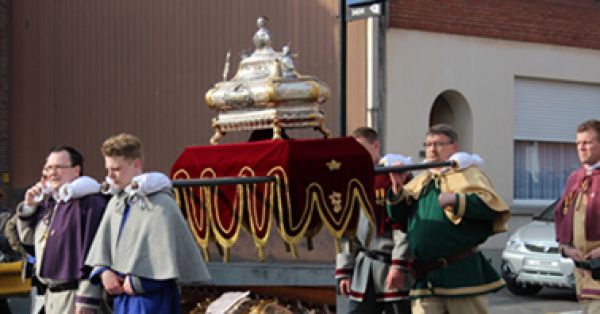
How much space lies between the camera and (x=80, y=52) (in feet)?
66.9

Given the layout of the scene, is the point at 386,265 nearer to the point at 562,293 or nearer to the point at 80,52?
the point at 562,293

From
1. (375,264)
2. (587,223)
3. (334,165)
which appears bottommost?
(375,264)

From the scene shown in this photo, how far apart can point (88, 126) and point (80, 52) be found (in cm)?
159

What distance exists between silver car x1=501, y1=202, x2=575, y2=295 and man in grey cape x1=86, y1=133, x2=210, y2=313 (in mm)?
8506

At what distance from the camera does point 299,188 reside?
223 inches

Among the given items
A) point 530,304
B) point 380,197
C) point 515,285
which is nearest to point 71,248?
point 380,197

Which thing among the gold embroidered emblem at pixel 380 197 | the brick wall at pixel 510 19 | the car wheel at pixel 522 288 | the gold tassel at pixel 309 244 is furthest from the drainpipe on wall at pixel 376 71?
the gold tassel at pixel 309 244

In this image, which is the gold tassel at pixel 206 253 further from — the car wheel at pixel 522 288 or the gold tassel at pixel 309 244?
the car wheel at pixel 522 288

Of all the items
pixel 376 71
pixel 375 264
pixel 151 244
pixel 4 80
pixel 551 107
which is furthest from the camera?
pixel 4 80

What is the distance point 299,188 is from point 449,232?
1180 mm

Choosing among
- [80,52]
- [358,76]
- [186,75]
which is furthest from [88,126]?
[358,76]

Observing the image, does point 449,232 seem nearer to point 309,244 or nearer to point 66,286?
point 309,244

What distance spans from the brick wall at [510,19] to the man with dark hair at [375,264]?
8.76 meters

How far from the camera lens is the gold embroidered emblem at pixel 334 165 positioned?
5730 mm
